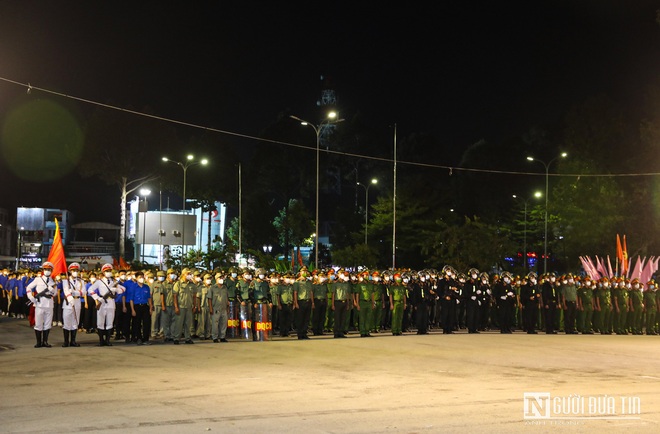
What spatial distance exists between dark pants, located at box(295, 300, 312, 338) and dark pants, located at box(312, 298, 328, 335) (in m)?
0.56

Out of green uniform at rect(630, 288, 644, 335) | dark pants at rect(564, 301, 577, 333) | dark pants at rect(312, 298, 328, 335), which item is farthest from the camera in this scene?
green uniform at rect(630, 288, 644, 335)

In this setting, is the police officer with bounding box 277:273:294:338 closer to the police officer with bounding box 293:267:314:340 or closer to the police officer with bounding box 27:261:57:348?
the police officer with bounding box 293:267:314:340

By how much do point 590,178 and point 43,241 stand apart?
70.9 metres

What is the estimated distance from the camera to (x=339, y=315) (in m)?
22.3

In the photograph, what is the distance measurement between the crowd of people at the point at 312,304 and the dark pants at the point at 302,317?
0.09 ft

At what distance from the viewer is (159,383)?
12328mm

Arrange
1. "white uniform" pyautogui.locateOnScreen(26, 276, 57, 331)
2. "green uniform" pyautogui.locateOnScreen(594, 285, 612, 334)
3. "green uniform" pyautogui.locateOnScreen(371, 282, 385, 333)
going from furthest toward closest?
"green uniform" pyautogui.locateOnScreen(594, 285, 612, 334)
"green uniform" pyautogui.locateOnScreen(371, 282, 385, 333)
"white uniform" pyautogui.locateOnScreen(26, 276, 57, 331)

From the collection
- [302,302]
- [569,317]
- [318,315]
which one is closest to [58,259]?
[302,302]

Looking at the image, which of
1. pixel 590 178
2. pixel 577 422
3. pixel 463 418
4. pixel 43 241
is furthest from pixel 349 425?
pixel 43 241

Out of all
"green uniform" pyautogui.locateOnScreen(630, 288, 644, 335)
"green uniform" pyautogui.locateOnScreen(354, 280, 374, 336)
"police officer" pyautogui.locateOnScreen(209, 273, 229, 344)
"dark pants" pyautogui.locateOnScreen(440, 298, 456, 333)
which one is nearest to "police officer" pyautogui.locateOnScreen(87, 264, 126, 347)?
"police officer" pyautogui.locateOnScreen(209, 273, 229, 344)

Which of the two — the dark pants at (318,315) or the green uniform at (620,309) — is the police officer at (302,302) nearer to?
the dark pants at (318,315)

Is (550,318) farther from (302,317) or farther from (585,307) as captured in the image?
(302,317)

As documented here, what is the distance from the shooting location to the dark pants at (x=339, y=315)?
22.2 meters

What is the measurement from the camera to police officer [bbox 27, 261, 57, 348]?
1797cm
